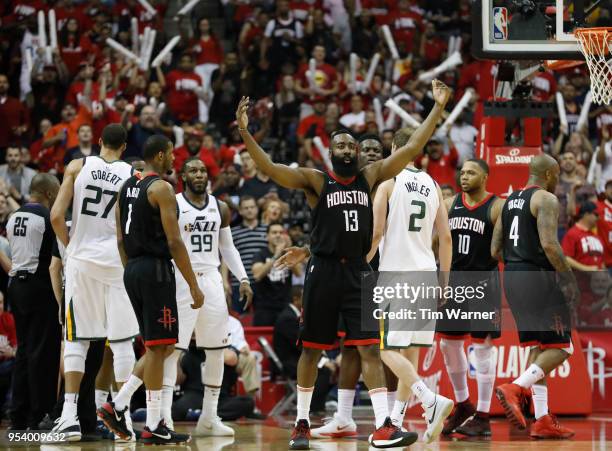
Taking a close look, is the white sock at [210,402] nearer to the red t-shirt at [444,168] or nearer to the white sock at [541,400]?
the white sock at [541,400]

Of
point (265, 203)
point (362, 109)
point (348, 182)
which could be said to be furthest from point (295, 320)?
point (362, 109)

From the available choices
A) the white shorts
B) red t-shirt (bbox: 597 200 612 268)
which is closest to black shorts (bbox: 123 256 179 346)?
the white shorts

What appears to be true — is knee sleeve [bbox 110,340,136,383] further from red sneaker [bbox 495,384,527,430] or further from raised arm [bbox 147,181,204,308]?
red sneaker [bbox 495,384,527,430]

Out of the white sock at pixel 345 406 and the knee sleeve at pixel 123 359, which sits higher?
the knee sleeve at pixel 123 359

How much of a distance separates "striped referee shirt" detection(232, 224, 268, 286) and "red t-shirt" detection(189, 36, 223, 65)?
581cm

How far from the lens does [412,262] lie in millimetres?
9797

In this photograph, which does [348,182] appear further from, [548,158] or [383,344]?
[548,158]

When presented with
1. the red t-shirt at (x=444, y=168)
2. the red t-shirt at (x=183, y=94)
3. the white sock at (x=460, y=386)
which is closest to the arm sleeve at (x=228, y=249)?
the white sock at (x=460, y=386)

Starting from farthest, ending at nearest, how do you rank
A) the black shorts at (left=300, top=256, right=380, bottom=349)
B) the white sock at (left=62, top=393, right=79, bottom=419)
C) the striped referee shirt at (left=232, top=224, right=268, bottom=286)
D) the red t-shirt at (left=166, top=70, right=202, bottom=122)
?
the red t-shirt at (left=166, top=70, right=202, bottom=122) → the striped referee shirt at (left=232, top=224, right=268, bottom=286) → the white sock at (left=62, top=393, right=79, bottom=419) → the black shorts at (left=300, top=256, right=380, bottom=349)

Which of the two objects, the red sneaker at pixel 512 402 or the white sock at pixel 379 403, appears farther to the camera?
the red sneaker at pixel 512 402

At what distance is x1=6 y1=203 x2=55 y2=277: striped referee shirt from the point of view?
10.4m

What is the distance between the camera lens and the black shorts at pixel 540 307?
10336mm

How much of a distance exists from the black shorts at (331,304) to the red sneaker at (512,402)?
1.62 m

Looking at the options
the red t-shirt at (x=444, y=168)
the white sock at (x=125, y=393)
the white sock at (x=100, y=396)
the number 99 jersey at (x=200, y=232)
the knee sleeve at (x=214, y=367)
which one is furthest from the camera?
the red t-shirt at (x=444, y=168)
